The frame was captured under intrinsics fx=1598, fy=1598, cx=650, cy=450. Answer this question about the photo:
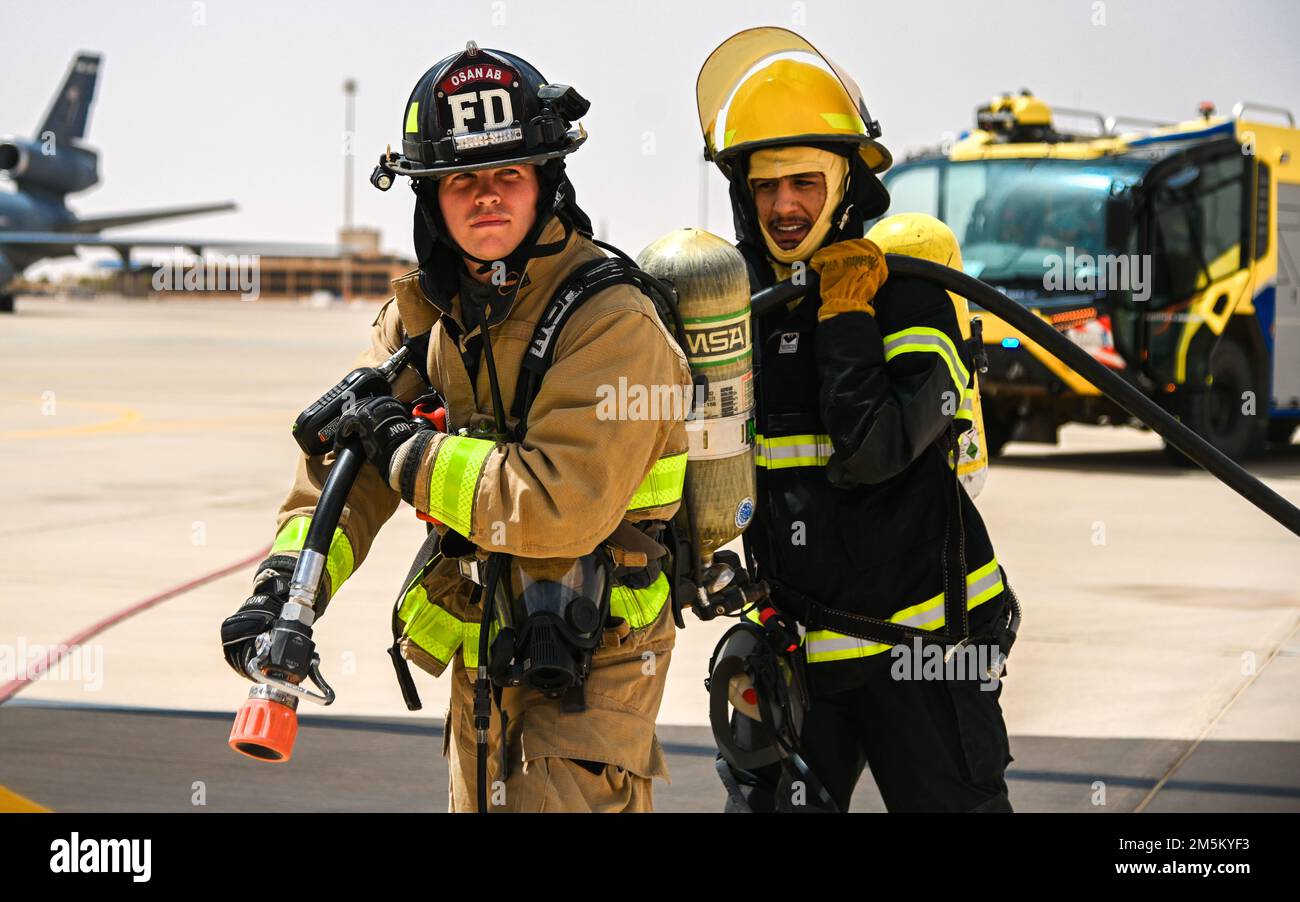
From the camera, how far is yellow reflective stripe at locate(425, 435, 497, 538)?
262cm

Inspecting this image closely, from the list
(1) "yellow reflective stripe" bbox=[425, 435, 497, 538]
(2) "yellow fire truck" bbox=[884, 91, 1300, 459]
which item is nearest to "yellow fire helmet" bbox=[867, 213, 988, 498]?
(1) "yellow reflective stripe" bbox=[425, 435, 497, 538]

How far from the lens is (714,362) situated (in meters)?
3.03

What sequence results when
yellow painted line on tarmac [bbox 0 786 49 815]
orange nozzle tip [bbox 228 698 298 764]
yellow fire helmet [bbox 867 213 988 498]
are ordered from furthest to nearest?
yellow painted line on tarmac [bbox 0 786 49 815]
yellow fire helmet [bbox 867 213 988 498]
orange nozzle tip [bbox 228 698 298 764]

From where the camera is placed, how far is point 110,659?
22.5 ft

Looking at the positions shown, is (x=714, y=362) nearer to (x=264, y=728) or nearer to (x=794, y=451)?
(x=794, y=451)

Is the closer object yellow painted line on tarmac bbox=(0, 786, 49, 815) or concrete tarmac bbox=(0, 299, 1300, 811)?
yellow painted line on tarmac bbox=(0, 786, 49, 815)

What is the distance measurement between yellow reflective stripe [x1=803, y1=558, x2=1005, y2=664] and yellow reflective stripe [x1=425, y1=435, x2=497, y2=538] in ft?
3.35

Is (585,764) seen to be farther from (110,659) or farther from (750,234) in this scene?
(110,659)

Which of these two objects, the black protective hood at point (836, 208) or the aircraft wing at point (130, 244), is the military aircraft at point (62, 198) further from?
the black protective hood at point (836, 208)

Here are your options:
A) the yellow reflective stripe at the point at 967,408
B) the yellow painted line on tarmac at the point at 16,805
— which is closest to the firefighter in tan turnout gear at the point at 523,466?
the yellow reflective stripe at the point at 967,408

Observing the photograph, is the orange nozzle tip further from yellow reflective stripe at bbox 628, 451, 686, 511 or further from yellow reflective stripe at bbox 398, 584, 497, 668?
yellow reflective stripe at bbox 628, 451, 686, 511

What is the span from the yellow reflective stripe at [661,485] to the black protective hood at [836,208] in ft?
2.56
